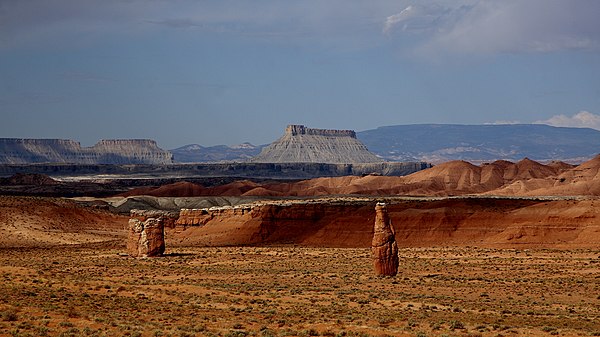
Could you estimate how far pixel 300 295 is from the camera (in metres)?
34.5

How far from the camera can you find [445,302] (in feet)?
109

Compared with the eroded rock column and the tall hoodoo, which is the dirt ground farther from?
the eroded rock column

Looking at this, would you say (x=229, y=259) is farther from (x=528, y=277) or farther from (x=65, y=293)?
(x=65, y=293)

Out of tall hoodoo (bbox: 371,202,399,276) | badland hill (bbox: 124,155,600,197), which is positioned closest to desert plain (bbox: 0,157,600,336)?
tall hoodoo (bbox: 371,202,399,276)

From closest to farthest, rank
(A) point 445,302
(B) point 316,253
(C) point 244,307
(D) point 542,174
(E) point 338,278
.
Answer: (C) point 244,307 → (A) point 445,302 → (E) point 338,278 → (B) point 316,253 → (D) point 542,174

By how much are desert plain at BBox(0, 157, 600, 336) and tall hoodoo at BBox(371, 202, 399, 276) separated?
0.64 meters

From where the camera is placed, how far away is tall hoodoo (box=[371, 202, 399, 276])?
39.2m

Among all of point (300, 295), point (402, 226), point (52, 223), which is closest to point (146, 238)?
point (300, 295)

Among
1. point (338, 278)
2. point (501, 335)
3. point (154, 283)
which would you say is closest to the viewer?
point (501, 335)

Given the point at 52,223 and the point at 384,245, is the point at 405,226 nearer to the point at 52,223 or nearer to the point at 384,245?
the point at 384,245

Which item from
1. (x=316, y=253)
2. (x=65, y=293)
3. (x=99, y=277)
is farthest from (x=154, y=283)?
(x=316, y=253)

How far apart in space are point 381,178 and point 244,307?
137m

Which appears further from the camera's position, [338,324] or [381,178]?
[381,178]

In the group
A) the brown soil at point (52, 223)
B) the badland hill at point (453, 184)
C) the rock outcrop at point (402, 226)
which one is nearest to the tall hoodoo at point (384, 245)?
the rock outcrop at point (402, 226)
